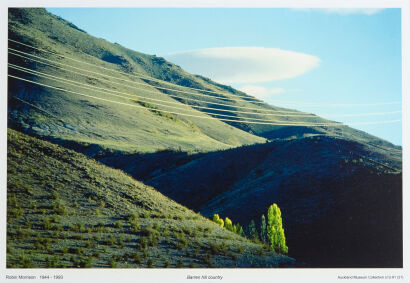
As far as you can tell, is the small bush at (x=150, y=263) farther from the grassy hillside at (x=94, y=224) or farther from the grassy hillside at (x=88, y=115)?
the grassy hillside at (x=88, y=115)

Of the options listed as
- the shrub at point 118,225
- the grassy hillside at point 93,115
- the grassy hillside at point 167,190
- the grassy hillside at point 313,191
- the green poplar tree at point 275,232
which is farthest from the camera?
the grassy hillside at point 93,115

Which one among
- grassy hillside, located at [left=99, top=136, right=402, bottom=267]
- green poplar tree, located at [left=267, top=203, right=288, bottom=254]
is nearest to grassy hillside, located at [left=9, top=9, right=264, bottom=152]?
grassy hillside, located at [left=99, top=136, right=402, bottom=267]

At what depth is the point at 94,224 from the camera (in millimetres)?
15234

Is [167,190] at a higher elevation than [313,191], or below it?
below

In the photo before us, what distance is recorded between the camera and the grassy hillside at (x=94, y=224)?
44.9 ft

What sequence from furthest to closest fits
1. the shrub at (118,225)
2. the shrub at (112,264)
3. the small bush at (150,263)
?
1. the shrub at (118,225)
2. the small bush at (150,263)
3. the shrub at (112,264)

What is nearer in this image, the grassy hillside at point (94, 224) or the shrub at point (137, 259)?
the grassy hillside at point (94, 224)

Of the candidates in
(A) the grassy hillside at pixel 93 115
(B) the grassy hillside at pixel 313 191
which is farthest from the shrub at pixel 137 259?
(A) the grassy hillside at pixel 93 115

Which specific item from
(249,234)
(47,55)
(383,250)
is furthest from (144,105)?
(383,250)

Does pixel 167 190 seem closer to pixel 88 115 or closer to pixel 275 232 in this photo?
pixel 275 232

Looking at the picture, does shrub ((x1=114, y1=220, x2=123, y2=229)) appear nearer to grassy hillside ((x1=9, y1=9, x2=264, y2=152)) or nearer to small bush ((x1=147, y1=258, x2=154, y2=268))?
small bush ((x1=147, y1=258, x2=154, y2=268))

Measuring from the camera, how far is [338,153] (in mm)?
31078
